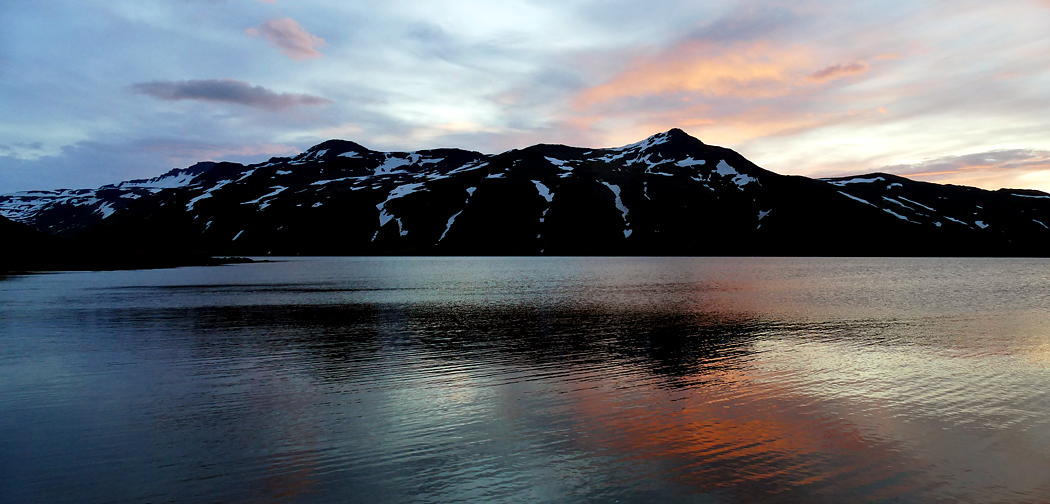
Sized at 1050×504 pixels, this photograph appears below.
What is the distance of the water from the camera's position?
13.4 meters

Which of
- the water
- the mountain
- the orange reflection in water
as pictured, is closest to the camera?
the water

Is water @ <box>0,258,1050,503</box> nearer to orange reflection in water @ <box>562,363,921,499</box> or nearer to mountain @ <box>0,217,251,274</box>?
orange reflection in water @ <box>562,363,921,499</box>

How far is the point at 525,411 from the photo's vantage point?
19.3m

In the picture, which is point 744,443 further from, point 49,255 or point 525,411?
point 49,255

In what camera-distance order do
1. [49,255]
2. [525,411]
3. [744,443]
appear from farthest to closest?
1. [49,255]
2. [525,411]
3. [744,443]

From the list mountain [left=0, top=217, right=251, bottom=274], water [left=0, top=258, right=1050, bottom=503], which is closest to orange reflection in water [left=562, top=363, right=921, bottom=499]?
water [left=0, top=258, right=1050, bottom=503]

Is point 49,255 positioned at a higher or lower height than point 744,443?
A: higher

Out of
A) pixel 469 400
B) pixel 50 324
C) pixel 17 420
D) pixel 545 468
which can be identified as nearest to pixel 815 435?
pixel 545 468

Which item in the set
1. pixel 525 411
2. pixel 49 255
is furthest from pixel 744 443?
pixel 49 255

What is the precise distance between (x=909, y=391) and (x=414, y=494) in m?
18.5

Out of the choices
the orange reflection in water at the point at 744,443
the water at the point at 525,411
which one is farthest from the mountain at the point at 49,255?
the orange reflection in water at the point at 744,443

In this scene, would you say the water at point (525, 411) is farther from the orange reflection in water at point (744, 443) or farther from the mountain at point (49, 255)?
the mountain at point (49, 255)

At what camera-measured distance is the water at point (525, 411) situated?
526 inches

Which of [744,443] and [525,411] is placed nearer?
[744,443]
